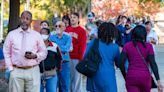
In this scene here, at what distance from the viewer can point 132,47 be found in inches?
304

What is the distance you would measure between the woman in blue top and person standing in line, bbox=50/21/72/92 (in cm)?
273

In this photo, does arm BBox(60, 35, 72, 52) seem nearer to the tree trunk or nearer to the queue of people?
the queue of people

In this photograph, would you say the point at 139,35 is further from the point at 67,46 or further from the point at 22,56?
the point at 67,46

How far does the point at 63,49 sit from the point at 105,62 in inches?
111

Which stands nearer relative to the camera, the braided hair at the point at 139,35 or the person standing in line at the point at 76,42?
the braided hair at the point at 139,35

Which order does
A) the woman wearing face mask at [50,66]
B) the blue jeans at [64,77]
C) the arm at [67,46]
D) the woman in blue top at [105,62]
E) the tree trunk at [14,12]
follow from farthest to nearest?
the tree trunk at [14,12]
the blue jeans at [64,77]
the arm at [67,46]
the woman wearing face mask at [50,66]
the woman in blue top at [105,62]

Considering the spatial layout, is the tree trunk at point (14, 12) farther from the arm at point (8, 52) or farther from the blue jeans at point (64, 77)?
the arm at point (8, 52)

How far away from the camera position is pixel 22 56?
7363mm

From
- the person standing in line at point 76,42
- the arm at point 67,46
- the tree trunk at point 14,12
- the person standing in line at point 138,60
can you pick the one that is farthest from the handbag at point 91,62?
the tree trunk at point 14,12

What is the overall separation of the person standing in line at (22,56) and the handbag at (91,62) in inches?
24.9

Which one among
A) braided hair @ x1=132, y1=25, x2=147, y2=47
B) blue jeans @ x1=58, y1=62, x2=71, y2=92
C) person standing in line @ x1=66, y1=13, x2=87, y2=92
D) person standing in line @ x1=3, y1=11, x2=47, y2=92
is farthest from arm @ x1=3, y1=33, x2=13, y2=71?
person standing in line @ x1=66, y1=13, x2=87, y2=92

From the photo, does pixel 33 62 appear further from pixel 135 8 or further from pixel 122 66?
pixel 135 8

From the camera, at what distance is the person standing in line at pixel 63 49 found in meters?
10.2

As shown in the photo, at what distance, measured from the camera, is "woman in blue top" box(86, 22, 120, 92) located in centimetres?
745
